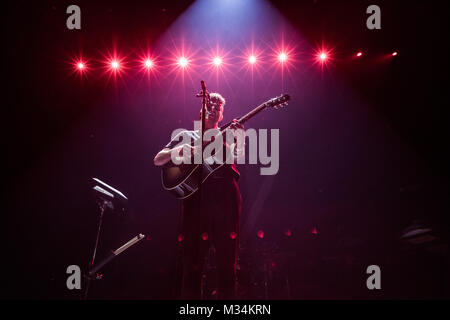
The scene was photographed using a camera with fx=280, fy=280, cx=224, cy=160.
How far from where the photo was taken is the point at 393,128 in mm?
4090

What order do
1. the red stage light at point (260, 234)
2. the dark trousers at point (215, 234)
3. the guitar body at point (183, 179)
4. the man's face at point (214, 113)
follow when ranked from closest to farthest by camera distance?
the dark trousers at point (215, 234) → the guitar body at point (183, 179) → the man's face at point (214, 113) → the red stage light at point (260, 234)

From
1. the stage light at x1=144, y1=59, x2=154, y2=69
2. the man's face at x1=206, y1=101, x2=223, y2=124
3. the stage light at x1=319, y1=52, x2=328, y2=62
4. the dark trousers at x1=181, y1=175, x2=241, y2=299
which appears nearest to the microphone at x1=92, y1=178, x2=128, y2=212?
the dark trousers at x1=181, y1=175, x2=241, y2=299

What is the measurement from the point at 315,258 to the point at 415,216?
4.55 ft

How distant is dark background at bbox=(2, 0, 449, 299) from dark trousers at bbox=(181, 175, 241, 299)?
47.6 inches

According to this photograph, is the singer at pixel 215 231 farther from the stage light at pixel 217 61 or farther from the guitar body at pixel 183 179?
the stage light at pixel 217 61

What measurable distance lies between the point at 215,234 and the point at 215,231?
0.02m

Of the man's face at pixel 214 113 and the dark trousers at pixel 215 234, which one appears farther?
the man's face at pixel 214 113

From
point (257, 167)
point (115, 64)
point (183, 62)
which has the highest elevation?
point (183, 62)

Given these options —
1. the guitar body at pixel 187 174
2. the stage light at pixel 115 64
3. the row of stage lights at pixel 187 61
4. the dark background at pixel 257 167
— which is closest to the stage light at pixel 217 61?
the row of stage lights at pixel 187 61

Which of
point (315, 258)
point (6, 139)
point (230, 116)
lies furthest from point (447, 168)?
point (6, 139)

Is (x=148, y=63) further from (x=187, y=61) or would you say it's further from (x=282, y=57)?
(x=282, y=57)

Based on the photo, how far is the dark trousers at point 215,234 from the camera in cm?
204

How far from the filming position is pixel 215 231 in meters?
2.17

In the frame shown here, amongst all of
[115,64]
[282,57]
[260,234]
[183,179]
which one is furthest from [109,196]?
[282,57]
